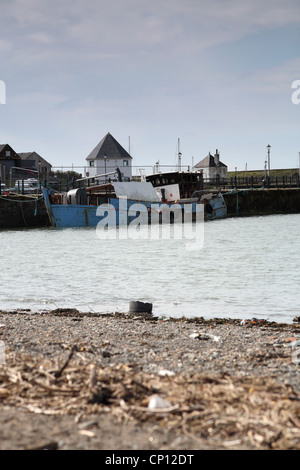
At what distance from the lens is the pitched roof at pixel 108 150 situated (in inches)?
3627

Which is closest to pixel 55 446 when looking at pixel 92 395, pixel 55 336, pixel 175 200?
pixel 92 395

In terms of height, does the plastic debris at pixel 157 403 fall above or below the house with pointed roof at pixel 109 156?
below

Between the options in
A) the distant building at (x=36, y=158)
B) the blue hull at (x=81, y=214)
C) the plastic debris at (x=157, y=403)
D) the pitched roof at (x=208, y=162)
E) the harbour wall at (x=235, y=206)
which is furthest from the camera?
the distant building at (x=36, y=158)

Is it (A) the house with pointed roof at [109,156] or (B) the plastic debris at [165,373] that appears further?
(A) the house with pointed roof at [109,156]

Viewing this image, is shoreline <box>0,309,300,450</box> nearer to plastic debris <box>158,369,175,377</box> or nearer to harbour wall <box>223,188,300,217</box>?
plastic debris <box>158,369,175,377</box>

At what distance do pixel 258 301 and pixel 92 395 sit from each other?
8.63 m

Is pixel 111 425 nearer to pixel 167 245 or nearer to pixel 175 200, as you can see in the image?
pixel 167 245

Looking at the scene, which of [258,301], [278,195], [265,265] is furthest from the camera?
[278,195]

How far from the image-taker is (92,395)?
325 centimetres

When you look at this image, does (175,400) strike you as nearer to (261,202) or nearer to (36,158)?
(261,202)

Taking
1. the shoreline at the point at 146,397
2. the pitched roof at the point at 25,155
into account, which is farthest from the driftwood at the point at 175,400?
the pitched roof at the point at 25,155

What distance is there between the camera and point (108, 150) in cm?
9281

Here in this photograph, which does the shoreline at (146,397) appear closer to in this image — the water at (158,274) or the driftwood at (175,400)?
the driftwood at (175,400)

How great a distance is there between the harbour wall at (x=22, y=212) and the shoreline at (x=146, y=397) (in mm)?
32023
